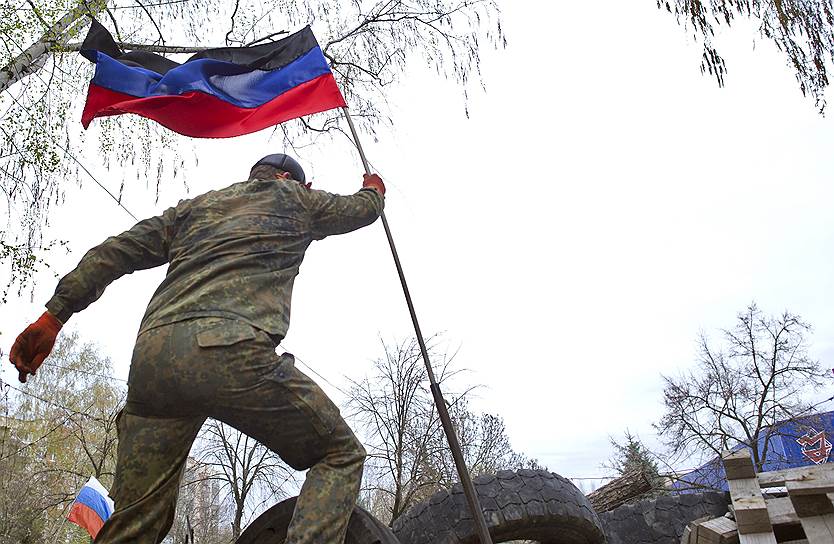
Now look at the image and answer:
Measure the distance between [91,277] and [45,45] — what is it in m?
5.24

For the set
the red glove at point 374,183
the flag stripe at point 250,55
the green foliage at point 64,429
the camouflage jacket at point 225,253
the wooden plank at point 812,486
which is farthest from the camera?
the green foliage at point 64,429

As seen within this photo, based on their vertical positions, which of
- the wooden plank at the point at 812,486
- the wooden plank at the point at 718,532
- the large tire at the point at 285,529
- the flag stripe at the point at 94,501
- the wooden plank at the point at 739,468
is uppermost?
the flag stripe at the point at 94,501

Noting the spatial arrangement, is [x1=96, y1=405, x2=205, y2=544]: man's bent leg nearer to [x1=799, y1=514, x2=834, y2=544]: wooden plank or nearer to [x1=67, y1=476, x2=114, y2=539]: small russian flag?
[x1=799, y1=514, x2=834, y2=544]: wooden plank

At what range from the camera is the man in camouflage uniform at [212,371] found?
201 centimetres

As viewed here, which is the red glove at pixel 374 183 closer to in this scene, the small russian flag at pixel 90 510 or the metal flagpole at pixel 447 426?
the metal flagpole at pixel 447 426

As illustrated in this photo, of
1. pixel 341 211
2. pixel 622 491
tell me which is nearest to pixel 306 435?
pixel 341 211

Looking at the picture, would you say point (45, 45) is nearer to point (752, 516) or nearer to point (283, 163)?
point (283, 163)

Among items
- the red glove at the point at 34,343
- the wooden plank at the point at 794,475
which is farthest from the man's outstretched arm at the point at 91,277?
the wooden plank at the point at 794,475

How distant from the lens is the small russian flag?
9.82m

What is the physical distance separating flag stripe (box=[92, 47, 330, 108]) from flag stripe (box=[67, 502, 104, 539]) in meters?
8.79

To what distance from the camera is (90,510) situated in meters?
9.90

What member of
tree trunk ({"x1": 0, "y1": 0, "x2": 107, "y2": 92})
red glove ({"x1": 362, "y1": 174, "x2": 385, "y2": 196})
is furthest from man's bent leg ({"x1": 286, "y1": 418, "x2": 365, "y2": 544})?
tree trunk ({"x1": 0, "y1": 0, "x2": 107, "y2": 92})

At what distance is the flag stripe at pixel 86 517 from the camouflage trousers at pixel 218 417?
9.37m

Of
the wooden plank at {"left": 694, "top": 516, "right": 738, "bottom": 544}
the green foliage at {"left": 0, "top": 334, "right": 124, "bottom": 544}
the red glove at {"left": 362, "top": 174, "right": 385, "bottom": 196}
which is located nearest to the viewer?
the wooden plank at {"left": 694, "top": 516, "right": 738, "bottom": 544}
